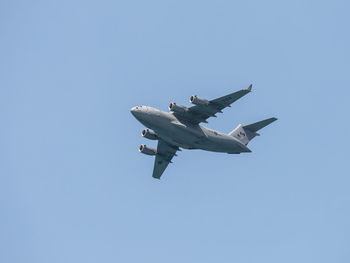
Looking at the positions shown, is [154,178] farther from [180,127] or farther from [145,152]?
[180,127]

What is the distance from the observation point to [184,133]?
53.6 m

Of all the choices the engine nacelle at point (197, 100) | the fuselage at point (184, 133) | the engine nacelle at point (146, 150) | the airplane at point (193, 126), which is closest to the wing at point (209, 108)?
the airplane at point (193, 126)

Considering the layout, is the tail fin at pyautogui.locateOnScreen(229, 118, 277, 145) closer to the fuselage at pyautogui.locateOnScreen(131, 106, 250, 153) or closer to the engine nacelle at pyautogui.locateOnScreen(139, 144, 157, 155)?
the fuselage at pyautogui.locateOnScreen(131, 106, 250, 153)

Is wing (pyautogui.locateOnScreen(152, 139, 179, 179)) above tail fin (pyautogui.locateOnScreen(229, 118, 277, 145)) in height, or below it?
below

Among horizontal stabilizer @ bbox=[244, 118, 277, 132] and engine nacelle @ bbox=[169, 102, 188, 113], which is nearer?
engine nacelle @ bbox=[169, 102, 188, 113]

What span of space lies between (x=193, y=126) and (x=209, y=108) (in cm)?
229

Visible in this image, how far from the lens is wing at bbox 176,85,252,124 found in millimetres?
52062

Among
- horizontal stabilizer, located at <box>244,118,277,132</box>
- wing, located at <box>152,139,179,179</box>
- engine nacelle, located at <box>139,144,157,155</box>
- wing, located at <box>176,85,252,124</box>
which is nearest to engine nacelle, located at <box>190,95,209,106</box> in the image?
wing, located at <box>176,85,252,124</box>

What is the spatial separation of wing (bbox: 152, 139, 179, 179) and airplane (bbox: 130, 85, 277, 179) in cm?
243

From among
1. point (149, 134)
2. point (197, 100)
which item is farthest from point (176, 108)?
point (149, 134)

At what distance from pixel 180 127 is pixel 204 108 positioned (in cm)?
269

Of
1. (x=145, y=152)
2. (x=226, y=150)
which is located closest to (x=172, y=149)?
(x=145, y=152)

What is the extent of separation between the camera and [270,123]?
55.4m

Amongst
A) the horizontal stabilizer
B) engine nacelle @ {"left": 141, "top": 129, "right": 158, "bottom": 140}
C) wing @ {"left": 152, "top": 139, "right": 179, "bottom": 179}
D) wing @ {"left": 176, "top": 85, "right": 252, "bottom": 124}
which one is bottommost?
wing @ {"left": 152, "top": 139, "right": 179, "bottom": 179}
